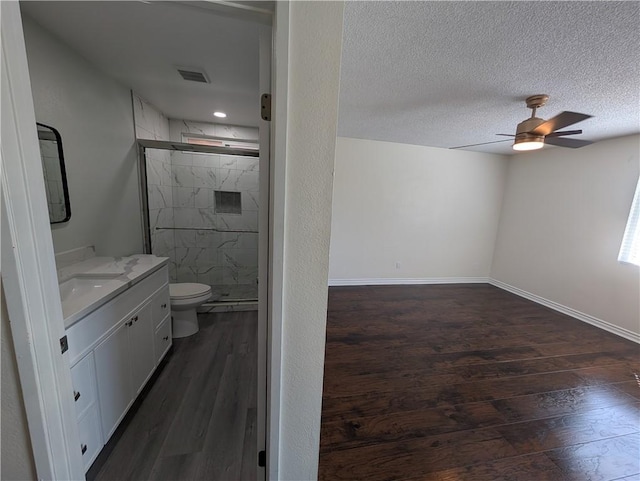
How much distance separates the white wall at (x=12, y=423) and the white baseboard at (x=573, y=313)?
4.93m

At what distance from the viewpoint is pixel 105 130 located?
2068 mm

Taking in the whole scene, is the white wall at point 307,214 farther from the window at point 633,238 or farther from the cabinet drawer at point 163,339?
the window at point 633,238

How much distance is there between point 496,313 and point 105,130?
186 inches

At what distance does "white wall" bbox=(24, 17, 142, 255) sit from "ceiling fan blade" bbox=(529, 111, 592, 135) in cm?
339

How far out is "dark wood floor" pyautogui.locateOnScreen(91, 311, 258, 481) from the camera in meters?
1.30

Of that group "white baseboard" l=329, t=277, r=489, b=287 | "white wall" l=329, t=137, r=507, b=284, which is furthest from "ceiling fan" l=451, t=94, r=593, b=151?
"white baseboard" l=329, t=277, r=489, b=287

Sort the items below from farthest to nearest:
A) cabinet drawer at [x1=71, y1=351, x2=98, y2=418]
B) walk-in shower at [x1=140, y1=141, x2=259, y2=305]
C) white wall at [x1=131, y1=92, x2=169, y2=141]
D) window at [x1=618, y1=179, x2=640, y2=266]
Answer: walk-in shower at [x1=140, y1=141, x2=259, y2=305] < window at [x1=618, y1=179, x2=640, y2=266] < white wall at [x1=131, y1=92, x2=169, y2=141] < cabinet drawer at [x1=71, y1=351, x2=98, y2=418]

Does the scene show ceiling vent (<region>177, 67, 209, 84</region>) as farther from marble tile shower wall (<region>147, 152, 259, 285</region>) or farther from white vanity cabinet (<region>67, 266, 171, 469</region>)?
white vanity cabinet (<region>67, 266, 171, 469</region>)

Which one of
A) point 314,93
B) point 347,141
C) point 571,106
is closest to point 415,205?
point 347,141

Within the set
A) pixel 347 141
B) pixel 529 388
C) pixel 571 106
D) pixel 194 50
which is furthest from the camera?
pixel 347 141

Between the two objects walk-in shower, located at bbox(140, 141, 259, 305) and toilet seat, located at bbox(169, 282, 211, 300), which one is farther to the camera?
walk-in shower, located at bbox(140, 141, 259, 305)

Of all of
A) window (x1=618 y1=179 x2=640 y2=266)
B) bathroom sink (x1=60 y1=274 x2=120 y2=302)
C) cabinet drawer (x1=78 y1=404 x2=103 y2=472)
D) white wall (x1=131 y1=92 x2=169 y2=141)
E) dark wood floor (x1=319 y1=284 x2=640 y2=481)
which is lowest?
dark wood floor (x1=319 y1=284 x2=640 y2=481)

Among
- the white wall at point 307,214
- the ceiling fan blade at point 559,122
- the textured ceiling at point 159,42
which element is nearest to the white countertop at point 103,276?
the white wall at point 307,214

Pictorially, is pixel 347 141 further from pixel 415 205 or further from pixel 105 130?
pixel 105 130
